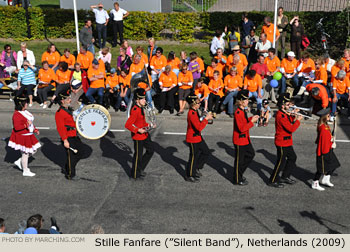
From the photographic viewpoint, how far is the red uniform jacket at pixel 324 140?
32.1ft

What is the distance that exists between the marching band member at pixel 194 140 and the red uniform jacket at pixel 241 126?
0.64 metres

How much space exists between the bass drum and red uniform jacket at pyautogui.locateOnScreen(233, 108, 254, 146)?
3.59 meters

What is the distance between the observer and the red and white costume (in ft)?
34.4

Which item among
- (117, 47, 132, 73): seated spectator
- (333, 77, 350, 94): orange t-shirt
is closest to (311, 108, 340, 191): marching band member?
(333, 77, 350, 94): orange t-shirt

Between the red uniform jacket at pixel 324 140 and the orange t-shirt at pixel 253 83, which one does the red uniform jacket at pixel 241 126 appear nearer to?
the red uniform jacket at pixel 324 140

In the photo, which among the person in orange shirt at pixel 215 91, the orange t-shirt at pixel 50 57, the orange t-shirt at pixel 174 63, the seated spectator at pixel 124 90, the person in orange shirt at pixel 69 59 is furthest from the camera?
the orange t-shirt at pixel 50 57

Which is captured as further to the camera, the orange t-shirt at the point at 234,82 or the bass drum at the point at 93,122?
the orange t-shirt at the point at 234,82

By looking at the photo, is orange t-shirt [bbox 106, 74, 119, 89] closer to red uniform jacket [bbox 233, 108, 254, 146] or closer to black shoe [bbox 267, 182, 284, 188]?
red uniform jacket [bbox 233, 108, 254, 146]

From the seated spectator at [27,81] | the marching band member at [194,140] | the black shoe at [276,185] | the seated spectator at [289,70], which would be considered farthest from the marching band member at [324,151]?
the seated spectator at [27,81]

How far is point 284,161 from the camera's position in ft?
33.2

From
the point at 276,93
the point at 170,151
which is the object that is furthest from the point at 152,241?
the point at 276,93

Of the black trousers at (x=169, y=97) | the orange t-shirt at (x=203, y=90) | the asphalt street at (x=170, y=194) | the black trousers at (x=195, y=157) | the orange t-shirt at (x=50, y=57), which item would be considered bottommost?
the asphalt street at (x=170, y=194)

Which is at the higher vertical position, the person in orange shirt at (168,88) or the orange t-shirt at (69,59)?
the orange t-shirt at (69,59)

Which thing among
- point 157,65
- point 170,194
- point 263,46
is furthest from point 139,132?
point 263,46
